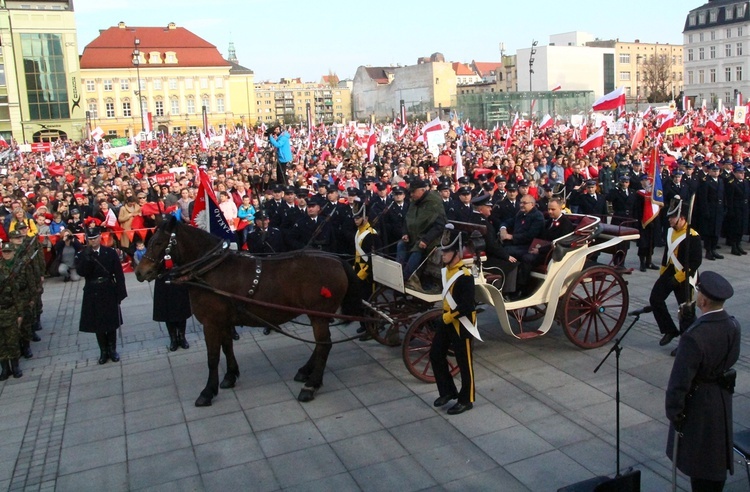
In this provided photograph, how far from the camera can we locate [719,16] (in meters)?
92.4

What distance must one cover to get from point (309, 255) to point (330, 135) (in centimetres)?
3903

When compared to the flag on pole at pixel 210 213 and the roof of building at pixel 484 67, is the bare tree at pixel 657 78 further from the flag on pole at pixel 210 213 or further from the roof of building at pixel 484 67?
the flag on pole at pixel 210 213

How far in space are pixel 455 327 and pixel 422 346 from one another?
55.4 inches

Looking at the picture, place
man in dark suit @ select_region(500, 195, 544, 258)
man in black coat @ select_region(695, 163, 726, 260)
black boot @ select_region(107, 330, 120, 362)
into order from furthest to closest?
man in black coat @ select_region(695, 163, 726, 260) → black boot @ select_region(107, 330, 120, 362) → man in dark suit @ select_region(500, 195, 544, 258)

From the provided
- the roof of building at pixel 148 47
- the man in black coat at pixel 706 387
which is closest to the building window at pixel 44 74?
the roof of building at pixel 148 47

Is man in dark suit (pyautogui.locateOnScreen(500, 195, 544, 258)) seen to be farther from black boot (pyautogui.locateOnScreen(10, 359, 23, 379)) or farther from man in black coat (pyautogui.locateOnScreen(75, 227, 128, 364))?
black boot (pyautogui.locateOnScreen(10, 359, 23, 379))

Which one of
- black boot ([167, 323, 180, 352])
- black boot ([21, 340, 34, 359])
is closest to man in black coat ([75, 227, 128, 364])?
black boot ([167, 323, 180, 352])

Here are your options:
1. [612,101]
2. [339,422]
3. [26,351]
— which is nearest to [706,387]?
[339,422]

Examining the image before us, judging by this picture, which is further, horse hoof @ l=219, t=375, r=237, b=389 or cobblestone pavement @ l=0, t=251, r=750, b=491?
horse hoof @ l=219, t=375, r=237, b=389

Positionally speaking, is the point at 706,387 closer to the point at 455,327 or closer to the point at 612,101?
the point at 455,327

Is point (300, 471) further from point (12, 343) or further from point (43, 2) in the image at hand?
point (43, 2)

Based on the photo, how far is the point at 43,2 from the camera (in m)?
72.4

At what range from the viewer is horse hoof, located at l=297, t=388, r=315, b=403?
7.69 metres

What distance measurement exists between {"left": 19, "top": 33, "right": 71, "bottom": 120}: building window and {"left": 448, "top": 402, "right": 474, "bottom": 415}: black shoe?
7687 centimetres
